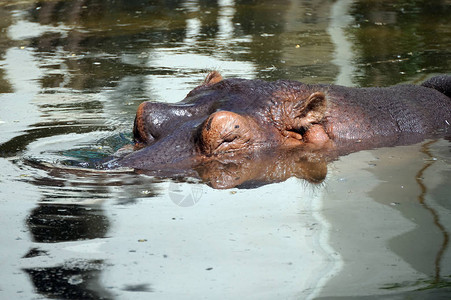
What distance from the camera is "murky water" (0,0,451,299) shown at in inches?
129

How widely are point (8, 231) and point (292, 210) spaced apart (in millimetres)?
1433

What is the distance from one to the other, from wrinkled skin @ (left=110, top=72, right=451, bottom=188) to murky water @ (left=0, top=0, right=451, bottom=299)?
0.61ft

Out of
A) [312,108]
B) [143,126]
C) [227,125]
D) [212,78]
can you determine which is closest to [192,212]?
[227,125]

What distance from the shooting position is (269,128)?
17.4 feet

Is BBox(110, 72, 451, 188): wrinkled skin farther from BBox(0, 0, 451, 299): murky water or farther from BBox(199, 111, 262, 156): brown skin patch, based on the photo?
BBox(0, 0, 451, 299): murky water

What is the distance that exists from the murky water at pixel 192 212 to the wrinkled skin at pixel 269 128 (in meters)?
0.18

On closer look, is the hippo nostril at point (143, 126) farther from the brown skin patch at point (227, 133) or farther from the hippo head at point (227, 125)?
the brown skin patch at point (227, 133)

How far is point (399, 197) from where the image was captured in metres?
4.38

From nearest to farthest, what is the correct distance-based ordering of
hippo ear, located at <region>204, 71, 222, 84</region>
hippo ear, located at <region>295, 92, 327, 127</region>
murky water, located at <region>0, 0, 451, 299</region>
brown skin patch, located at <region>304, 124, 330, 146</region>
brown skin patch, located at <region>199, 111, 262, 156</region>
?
murky water, located at <region>0, 0, 451, 299</region> → brown skin patch, located at <region>199, 111, 262, 156</region> → hippo ear, located at <region>295, 92, 327, 127</region> → brown skin patch, located at <region>304, 124, 330, 146</region> → hippo ear, located at <region>204, 71, 222, 84</region>

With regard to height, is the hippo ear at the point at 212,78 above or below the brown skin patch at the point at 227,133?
above

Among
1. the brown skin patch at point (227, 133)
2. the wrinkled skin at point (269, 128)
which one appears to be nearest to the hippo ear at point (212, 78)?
the wrinkled skin at point (269, 128)

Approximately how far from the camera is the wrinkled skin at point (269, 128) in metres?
4.97

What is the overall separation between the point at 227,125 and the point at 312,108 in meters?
0.65

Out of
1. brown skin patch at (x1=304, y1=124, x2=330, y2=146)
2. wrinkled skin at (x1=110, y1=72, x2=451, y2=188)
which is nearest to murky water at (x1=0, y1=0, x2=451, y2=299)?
wrinkled skin at (x1=110, y1=72, x2=451, y2=188)
